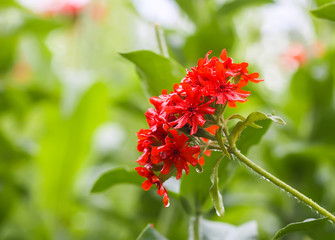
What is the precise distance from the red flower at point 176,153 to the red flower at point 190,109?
1cm

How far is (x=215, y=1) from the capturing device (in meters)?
1.03

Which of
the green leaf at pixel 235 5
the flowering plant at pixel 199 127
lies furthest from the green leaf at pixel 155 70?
the green leaf at pixel 235 5

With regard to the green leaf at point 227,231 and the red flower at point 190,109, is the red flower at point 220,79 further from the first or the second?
the green leaf at point 227,231

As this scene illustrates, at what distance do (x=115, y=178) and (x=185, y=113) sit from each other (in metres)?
0.20

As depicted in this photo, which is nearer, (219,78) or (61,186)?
(219,78)

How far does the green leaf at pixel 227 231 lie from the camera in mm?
516

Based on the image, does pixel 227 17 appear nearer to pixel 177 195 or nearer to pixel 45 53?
pixel 177 195

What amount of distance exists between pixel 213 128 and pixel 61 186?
26.4 inches

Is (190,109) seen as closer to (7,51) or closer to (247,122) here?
(247,122)

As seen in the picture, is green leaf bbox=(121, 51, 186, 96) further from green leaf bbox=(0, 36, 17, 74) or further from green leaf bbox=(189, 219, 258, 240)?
green leaf bbox=(0, 36, 17, 74)

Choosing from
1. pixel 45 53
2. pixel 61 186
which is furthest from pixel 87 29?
pixel 61 186

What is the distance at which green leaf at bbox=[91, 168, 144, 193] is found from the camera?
53 centimetres

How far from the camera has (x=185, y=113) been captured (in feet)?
1.25

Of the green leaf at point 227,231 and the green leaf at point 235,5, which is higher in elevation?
the green leaf at point 235,5
